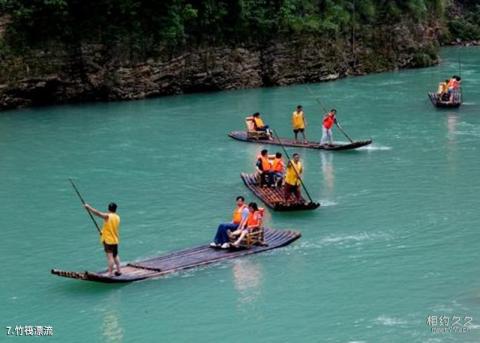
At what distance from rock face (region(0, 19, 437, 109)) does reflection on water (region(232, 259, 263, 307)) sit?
102 ft

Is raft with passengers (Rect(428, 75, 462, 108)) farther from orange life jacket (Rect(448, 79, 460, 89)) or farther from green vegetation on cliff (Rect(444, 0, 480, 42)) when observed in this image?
green vegetation on cliff (Rect(444, 0, 480, 42))

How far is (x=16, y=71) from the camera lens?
51.5 metres

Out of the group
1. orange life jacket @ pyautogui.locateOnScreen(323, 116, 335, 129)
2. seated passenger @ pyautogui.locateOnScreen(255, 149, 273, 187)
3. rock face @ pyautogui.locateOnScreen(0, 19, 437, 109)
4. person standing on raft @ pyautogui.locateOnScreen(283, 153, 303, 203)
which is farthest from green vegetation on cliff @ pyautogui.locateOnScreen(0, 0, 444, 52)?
person standing on raft @ pyautogui.locateOnScreen(283, 153, 303, 203)

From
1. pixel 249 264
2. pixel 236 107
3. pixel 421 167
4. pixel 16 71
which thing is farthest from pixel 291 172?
pixel 16 71

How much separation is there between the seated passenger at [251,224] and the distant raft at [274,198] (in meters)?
3.77

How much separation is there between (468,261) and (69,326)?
9.21 m

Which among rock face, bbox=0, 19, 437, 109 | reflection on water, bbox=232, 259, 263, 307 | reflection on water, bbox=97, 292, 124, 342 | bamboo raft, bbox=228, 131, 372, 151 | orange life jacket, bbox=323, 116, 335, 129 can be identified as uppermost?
rock face, bbox=0, 19, 437, 109

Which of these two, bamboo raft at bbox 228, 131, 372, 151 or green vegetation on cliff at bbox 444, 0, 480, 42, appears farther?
green vegetation on cliff at bbox 444, 0, 480, 42

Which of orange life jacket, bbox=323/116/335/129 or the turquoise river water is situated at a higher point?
orange life jacket, bbox=323/116/335/129

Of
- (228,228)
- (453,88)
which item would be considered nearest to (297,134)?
(453,88)

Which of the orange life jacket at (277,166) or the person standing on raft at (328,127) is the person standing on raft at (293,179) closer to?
the orange life jacket at (277,166)

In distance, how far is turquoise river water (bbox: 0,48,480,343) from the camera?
64.3 ft

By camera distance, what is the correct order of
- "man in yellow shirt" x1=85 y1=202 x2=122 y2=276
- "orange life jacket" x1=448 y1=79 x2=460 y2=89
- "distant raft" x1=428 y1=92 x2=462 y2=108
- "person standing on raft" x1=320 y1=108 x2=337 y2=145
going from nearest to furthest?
"man in yellow shirt" x1=85 y1=202 x2=122 y2=276
"person standing on raft" x1=320 y1=108 x2=337 y2=145
"distant raft" x1=428 y1=92 x2=462 y2=108
"orange life jacket" x1=448 y1=79 x2=460 y2=89

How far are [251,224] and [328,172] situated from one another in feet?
33.4
